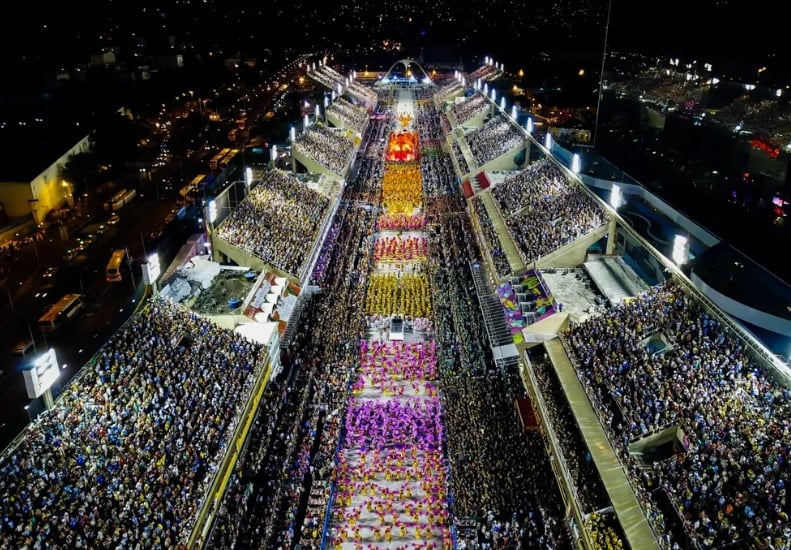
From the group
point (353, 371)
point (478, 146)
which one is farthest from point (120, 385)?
point (478, 146)

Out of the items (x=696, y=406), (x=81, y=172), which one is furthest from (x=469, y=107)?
(x=696, y=406)

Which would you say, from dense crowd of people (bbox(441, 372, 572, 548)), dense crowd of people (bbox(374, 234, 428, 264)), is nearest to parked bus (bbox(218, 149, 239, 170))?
dense crowd of people (bbox(374, 234, 428, 264))

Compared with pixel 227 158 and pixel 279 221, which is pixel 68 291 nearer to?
pixel 279 221

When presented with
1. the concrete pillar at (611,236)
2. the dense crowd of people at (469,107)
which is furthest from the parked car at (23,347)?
the dense crowd of people at (469,107)

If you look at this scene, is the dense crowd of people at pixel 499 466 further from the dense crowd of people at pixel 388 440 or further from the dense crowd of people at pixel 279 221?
the dense crowd of people at pixel 279 221

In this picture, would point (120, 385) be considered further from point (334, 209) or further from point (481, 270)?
point (334, 209)
